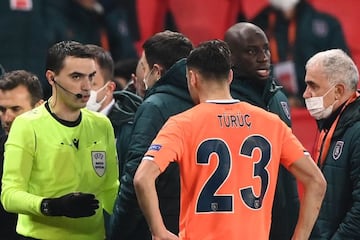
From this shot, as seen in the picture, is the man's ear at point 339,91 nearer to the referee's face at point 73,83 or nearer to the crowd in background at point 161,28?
the referee's face at point 73,83

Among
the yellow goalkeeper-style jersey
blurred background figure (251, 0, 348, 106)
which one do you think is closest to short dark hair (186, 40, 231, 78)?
the yellow goalkeeper-style jersey

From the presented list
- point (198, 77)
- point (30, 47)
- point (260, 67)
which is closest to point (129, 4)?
point (30, 47)

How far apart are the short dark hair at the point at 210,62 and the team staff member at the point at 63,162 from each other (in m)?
0.76

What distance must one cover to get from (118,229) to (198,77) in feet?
3.01

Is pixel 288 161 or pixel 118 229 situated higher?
pixel 288 161

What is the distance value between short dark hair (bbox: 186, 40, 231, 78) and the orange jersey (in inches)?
5.0

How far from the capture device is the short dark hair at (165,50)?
5.36m

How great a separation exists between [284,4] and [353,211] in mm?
5337

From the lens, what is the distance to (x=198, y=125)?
453 centimetres

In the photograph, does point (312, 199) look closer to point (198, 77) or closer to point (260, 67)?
point (198, 77)

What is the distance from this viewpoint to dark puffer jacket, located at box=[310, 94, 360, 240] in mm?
5176

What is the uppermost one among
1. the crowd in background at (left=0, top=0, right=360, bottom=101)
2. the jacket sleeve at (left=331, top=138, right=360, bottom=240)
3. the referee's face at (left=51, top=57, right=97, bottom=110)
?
the referee's face at (left=51, top=57, right=97, bottom=110)

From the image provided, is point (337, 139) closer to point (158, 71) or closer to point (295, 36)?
point (158, 71)

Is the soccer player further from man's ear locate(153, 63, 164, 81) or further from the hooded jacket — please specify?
the hooded jacket
